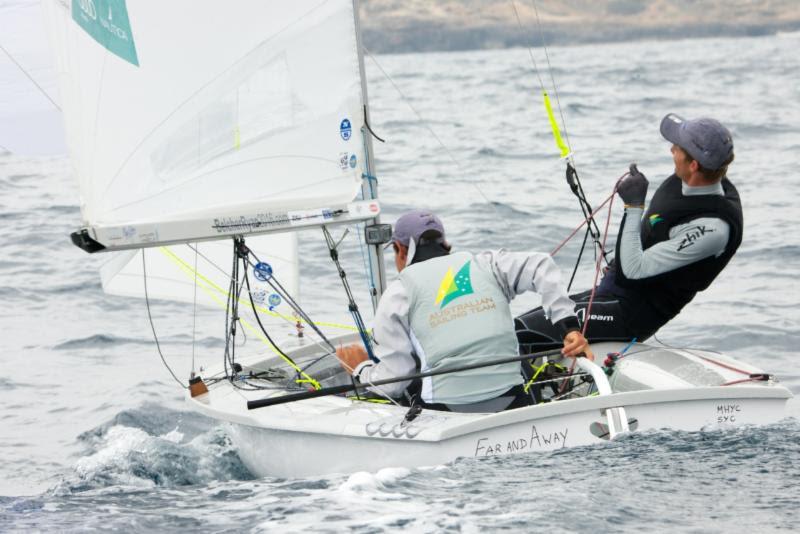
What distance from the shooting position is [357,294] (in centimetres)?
791

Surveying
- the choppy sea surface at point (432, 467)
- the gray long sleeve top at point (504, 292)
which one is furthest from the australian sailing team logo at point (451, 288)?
the choppy sea surface at point (432, 467)

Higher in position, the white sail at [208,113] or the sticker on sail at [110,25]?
the sticker on sail at [110,25]

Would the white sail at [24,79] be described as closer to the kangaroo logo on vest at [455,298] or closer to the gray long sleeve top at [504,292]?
the gray long sleeve top at [504,292]

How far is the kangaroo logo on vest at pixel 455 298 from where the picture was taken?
386cm

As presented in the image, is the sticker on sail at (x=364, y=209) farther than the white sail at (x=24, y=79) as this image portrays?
No

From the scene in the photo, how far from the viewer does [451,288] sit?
386cm

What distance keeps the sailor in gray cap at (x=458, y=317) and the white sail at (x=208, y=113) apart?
72 centimetres

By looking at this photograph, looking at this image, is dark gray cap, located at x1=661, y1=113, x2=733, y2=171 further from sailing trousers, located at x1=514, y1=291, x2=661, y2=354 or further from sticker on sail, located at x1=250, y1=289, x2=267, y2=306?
sticker on sail, located at x1=250, y1=289, x2=267, y2=306

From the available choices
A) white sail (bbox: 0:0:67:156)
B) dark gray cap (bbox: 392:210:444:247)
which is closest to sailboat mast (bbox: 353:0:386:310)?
dark gray cap (bbox: 392:210:444:247)

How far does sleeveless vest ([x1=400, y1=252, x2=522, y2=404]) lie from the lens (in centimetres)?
387

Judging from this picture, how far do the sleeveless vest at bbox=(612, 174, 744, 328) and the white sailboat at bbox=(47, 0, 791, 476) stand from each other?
218 mm

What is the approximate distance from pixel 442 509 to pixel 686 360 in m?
1.49

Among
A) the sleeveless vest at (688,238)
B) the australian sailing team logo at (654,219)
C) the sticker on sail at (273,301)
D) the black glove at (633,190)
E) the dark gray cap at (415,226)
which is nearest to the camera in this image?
the dark gray cap at (415,226)

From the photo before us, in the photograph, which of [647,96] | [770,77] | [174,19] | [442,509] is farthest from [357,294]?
[770,77]
